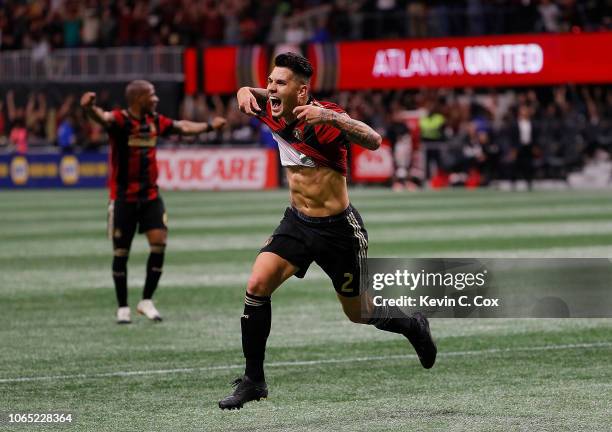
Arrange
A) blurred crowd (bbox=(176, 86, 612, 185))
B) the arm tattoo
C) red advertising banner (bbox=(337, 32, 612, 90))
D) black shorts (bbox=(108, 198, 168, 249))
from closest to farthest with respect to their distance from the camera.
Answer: the arm tattoo < black shorts (bbox=(108, 198, 168, 249)) < blurred crowd (bbox=(176, 86, 612, 185)) < red advertising banner (bbox=(337, 32, 612, 90))

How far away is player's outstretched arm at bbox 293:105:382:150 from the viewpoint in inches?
286

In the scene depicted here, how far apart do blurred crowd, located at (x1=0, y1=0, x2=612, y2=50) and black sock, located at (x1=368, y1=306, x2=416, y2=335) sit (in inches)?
1089

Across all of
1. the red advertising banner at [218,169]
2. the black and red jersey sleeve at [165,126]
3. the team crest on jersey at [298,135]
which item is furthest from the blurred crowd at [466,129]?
the team crest on jersey at [298,135]

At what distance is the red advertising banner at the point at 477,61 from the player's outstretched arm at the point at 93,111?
2419 cm

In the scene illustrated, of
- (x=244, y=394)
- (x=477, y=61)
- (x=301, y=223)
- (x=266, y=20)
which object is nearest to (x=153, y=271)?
(x=301, y=223)

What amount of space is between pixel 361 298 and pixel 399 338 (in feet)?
10.3

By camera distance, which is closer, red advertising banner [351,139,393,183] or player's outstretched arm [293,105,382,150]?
player's outstretched arm [293,105,382,150]

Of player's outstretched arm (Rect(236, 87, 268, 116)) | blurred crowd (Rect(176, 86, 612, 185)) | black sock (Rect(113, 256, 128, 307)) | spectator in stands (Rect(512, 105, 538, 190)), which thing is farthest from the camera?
blurred crowd (Rect(176, 86, 612, 185))

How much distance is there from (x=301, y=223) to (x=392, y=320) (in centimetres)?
97

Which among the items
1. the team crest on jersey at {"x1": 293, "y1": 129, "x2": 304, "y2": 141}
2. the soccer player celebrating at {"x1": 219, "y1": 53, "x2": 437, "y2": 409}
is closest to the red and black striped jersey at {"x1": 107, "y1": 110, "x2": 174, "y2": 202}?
the soccer player celebrating at {"x1": 219, "y1": 53, "x2": 437, "y2": 409}

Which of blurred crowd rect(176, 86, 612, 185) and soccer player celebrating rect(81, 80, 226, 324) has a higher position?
soccer player celebrating rect(81, 80, 226, 324)

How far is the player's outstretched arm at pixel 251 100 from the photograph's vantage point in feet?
26.7

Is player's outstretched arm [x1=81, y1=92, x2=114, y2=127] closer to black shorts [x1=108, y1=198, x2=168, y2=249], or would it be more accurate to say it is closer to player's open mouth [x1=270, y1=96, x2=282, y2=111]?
black shorts [x1=108, y1=198, x2=168, y2=249]

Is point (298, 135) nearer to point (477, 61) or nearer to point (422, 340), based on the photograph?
point (422, 340)
